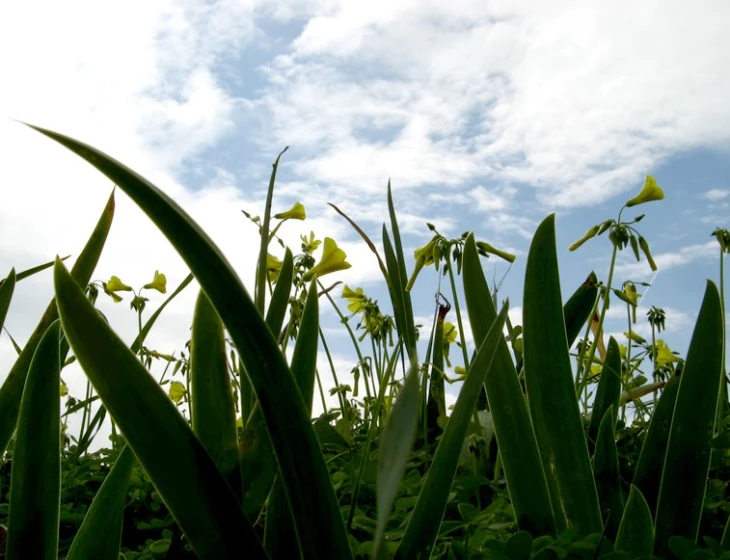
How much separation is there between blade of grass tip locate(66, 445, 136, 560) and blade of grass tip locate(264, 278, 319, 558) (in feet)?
0.67

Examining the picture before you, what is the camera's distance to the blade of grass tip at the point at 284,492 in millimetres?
893

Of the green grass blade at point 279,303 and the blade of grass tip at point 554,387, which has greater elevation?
the green grass blade at point 279,303

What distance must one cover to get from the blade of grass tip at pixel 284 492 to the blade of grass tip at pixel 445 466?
13 centimetres

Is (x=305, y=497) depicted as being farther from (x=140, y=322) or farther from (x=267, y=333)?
(x=140, y=322)

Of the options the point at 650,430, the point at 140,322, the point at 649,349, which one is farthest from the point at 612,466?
the point at 649,349

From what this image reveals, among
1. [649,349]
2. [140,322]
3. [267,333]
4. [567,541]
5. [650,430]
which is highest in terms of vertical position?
[140,322]

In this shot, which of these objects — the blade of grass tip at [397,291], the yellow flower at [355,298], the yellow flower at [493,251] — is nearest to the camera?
the blade of grass tip at [397,291]

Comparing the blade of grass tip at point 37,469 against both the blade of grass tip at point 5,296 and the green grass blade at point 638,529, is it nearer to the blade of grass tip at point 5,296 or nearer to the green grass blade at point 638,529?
the blade of grass tip at point 5,296

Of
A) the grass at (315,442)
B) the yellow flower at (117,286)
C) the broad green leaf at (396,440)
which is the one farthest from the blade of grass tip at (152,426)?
the yellow flower at (117,286)

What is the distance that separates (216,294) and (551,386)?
0.61 metres

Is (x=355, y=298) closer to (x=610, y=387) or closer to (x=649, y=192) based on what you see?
(x=649, y=192)

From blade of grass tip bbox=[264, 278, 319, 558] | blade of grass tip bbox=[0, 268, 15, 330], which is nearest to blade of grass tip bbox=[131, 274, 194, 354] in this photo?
blade of grass tip bbox=[0, 268, 15, 330]

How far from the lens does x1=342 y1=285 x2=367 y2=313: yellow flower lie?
96.7 inches

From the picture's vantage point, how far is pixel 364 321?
2555 mm
